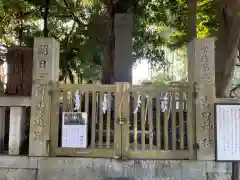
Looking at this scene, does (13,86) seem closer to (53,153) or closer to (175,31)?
(53,153)

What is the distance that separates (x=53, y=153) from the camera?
18.1 ft

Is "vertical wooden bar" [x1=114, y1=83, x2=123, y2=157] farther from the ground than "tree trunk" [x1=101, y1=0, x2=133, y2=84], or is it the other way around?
"tree trunk" [x1=101, y1=0, x2=133, y2=84]

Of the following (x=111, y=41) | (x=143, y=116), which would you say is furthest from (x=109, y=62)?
(x=143, y=116)

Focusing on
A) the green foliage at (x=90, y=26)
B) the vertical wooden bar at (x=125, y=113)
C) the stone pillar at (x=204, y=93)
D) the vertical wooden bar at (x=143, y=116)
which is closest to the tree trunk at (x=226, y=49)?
the green foliage at (x=90, y=26)

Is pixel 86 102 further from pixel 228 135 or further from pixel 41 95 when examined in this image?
pixel 228 135

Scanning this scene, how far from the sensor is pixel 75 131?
5480mm

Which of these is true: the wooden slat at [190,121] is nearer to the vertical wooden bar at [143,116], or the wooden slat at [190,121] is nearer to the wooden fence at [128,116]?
the wooden fence at [128,116]

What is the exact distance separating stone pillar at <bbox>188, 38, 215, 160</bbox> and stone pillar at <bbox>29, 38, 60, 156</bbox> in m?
2.57

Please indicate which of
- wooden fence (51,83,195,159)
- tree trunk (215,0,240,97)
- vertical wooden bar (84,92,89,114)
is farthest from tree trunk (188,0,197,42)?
vertical wooden bar (84,92,89,114)

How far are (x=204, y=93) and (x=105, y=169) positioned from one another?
7.19 ft

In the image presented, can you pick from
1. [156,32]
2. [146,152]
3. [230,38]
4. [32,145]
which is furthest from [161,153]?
[156,32]

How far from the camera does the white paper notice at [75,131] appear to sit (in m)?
5.47

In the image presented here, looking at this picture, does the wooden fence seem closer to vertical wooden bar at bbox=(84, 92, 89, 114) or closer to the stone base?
vertical wooden bar at bbox=(84, 92, 89, 114)

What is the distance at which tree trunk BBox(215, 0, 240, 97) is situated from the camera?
25.6 ft
